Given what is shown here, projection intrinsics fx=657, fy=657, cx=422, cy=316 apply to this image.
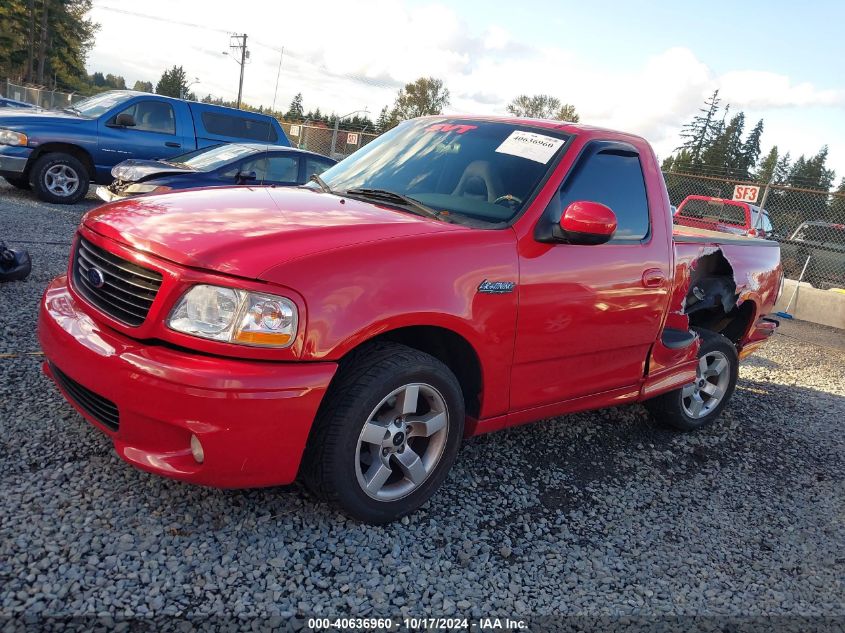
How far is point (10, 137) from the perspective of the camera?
9.34 meters

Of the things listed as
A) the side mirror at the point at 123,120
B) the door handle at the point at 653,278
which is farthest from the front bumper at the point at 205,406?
the side mirror at the point at 123,120

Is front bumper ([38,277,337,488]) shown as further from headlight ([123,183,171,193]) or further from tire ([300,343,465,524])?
headlight ([123,183,171,193])

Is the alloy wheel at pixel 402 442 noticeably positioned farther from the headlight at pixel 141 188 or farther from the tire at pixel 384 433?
the headlight at pixel 141 188

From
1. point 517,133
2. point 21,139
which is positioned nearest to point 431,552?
point 517,133

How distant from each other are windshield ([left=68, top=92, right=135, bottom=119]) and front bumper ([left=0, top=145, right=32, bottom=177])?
3.99 feet

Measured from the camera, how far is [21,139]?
9414 mm

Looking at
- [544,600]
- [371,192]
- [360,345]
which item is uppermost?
[371,192]

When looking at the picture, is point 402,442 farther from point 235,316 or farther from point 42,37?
point 42,37

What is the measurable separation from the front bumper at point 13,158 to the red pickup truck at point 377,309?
25.2 ft

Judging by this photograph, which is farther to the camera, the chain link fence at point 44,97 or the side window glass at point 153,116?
the chain link fence at point 44,97

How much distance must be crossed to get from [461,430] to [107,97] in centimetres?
1069

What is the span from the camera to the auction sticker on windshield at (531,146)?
3.47m

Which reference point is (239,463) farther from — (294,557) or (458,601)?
(458,601)

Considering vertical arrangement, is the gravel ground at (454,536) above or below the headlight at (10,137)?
below
